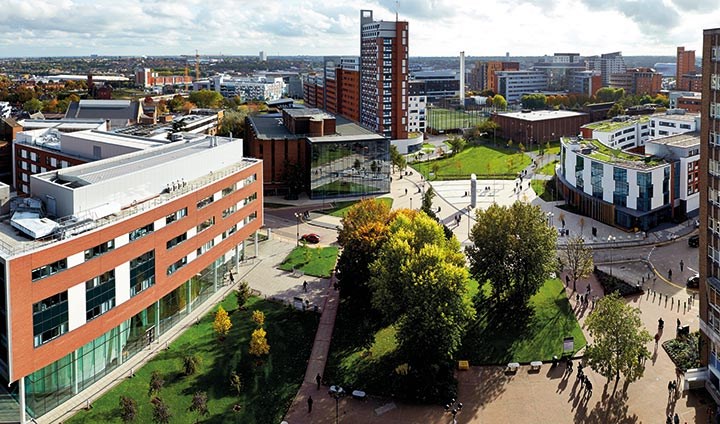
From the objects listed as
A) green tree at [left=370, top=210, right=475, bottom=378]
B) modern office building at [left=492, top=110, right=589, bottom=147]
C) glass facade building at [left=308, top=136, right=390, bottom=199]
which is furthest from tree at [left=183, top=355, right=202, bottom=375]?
Result: modern office building at [left=492, top=110, right=589, bottom=147]

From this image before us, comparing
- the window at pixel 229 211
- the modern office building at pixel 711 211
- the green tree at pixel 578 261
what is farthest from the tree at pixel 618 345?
the window at pixel 229 211

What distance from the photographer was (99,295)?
109 feet

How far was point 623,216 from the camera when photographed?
62.5 metres

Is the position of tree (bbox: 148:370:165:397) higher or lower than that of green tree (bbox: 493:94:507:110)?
lower

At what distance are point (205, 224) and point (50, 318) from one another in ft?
47.6

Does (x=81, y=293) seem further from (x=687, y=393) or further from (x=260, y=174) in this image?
(x=687, y=393)

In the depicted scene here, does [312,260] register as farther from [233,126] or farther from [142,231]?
[233,126]

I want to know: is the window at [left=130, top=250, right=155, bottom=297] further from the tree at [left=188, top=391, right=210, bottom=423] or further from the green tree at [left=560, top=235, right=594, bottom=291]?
the green tree at [left=560, top=235, right=594, bottom=291]

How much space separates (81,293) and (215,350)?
8.65 metres

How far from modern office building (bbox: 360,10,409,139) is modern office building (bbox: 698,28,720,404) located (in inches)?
3089

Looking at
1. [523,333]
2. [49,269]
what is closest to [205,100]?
[523,333]

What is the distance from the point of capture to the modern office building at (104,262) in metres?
29.5

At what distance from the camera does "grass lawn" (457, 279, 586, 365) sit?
1464 inches

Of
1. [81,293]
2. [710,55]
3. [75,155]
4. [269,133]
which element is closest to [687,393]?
[710,55]
